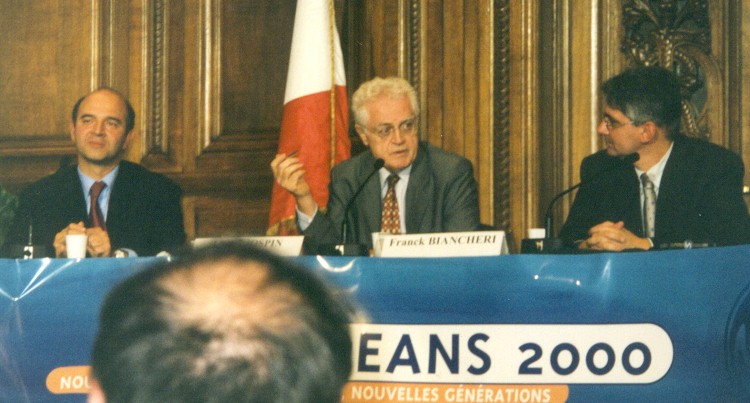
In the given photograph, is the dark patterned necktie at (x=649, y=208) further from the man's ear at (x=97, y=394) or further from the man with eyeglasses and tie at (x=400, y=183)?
the man's ear at (x=97, y=394)

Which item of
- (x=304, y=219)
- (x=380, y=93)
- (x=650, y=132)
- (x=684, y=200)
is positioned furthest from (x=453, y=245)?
(x=380, y=93)

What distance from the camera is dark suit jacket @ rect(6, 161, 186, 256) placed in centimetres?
365

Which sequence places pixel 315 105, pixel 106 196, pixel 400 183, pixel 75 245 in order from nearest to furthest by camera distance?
pixel 75 245 → pixel 400 183 → pixel 106 196 → pixel 315 105

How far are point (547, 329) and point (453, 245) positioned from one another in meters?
0.33

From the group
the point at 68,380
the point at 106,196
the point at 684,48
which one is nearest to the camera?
the point at 68,380

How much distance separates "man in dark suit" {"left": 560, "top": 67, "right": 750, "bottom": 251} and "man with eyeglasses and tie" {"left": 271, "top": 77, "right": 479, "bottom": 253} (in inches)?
14.9

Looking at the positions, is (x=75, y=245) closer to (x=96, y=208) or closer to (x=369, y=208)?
(x=96, y=208)

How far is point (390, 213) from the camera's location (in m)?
3.63

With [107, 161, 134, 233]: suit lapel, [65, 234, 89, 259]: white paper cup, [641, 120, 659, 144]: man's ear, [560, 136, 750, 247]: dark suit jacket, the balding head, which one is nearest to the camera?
the balding head

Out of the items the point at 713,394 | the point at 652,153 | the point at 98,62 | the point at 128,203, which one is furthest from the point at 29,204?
the point at 713,394

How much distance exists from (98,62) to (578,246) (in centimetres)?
265

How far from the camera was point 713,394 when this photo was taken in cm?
221

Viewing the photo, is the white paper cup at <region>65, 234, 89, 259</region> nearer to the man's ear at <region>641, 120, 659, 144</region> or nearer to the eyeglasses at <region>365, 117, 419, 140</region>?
the eyeglasses at <region>365, 117, 419, 140</region>

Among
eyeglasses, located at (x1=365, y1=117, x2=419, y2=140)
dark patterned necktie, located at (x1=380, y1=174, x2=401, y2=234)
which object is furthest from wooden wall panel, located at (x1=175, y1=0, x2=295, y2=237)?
dark patterned necktie, located at (x1=380, y1=174, x2=401, y2=234)
